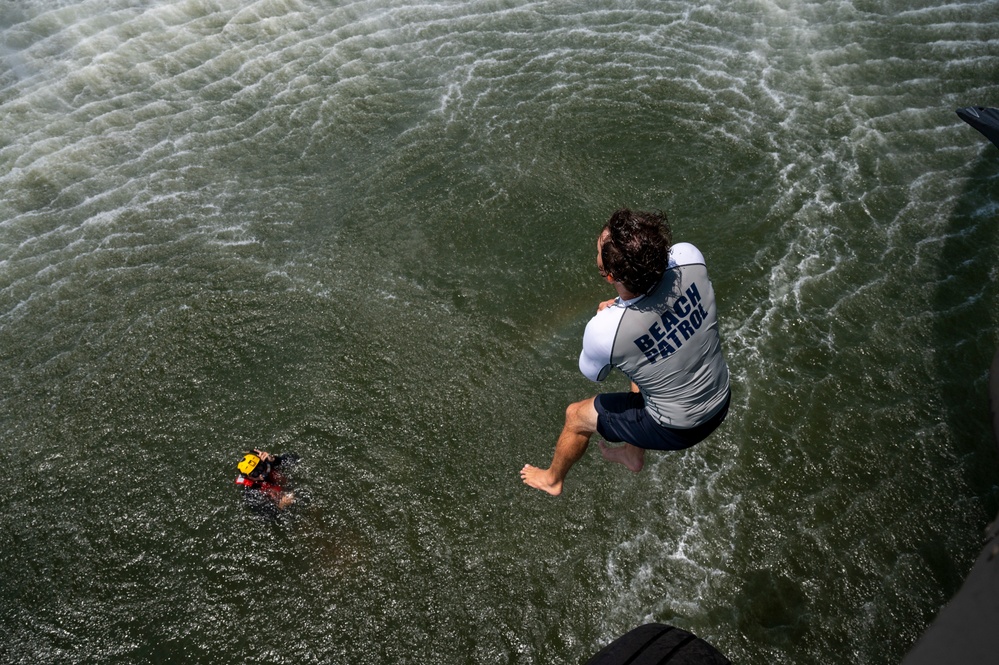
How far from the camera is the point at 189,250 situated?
828 cm

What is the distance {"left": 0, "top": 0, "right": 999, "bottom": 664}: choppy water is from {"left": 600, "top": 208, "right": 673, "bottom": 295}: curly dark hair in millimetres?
2793

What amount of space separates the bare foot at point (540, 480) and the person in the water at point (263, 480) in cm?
205

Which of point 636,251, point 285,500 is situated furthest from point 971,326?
point 285,500

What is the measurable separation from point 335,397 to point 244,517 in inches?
53.5

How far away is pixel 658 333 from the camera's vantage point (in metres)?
3.57

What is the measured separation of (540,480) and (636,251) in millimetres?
2524

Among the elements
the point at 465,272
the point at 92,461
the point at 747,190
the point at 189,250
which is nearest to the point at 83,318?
the point at 189,250

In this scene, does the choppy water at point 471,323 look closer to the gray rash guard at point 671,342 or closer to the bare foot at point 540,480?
the bare foot at point 540,480

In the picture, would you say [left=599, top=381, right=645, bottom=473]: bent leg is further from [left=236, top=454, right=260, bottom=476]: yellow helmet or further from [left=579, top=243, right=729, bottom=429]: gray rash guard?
[left=236, top=454, right=260, bottom=476]: yellow helmet

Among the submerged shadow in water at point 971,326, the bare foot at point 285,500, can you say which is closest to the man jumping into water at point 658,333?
the submerged shadow in water at point 971,326

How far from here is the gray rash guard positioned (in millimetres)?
3547

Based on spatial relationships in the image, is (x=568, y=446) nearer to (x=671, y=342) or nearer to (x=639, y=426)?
(x=639, y=426)

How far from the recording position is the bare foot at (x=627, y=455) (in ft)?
16.6

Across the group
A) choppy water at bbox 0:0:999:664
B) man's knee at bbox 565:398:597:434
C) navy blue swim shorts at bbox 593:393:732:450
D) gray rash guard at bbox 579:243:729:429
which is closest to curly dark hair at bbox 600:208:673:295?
gray rash guard at bbox 579:243:729:429
